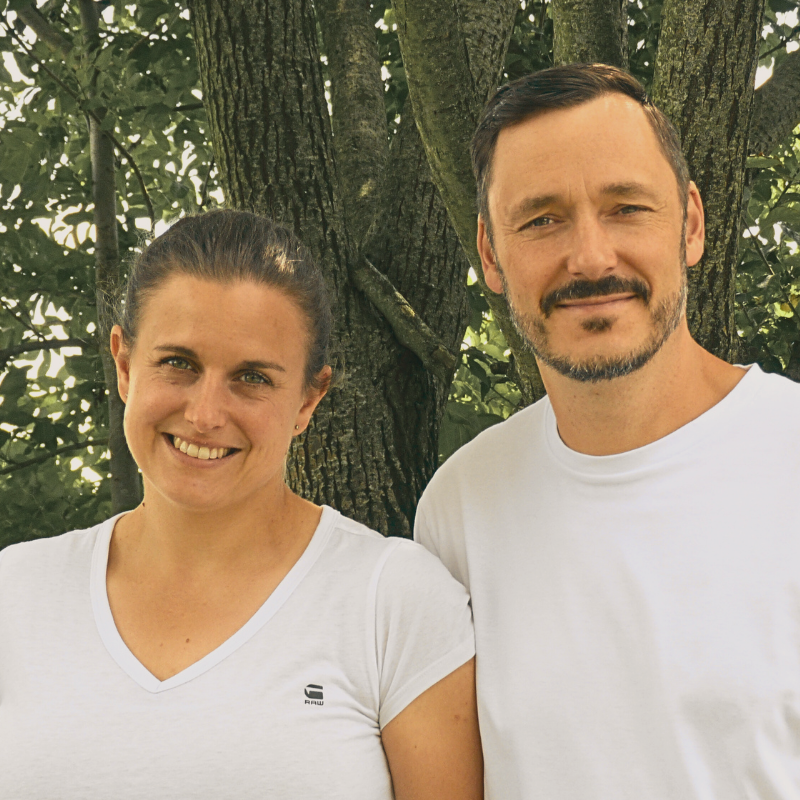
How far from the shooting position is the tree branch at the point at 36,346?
4172 millimetres

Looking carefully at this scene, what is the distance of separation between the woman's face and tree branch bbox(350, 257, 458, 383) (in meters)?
1.05

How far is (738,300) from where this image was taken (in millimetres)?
3828

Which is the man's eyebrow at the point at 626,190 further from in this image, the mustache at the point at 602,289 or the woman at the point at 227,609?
the woman at the point at 227,609

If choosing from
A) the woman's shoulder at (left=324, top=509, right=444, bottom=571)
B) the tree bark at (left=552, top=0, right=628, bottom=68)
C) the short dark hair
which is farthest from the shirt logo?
the tree bark at (left=552, top=0, right=628, bottom=68)

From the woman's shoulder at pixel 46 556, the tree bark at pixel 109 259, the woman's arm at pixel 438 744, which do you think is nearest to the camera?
the woman's arm at pixel 438 744

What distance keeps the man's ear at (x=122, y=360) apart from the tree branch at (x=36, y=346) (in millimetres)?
2196

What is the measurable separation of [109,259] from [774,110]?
2537mm

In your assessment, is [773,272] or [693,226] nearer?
[693,226]

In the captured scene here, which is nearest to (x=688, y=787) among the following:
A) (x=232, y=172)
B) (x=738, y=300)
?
(x=232, y=172)

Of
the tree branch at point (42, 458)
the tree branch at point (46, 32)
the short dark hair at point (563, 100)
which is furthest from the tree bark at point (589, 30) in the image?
the tree branch at point (42, 458)

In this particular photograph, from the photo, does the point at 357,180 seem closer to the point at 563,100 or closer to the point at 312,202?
the point at 312,202

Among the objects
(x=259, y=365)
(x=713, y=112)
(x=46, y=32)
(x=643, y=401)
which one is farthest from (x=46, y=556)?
(x=46, y=32)

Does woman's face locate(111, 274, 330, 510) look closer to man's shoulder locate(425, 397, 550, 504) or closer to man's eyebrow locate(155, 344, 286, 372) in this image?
man's eyebrow locate(155, 344, 286, 372)

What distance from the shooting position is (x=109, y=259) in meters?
4.26
